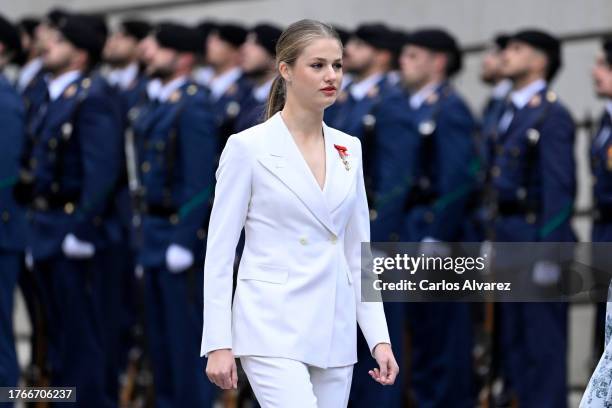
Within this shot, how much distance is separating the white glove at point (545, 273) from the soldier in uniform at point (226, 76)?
9.41ft

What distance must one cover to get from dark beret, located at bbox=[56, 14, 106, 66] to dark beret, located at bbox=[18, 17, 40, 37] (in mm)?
1984

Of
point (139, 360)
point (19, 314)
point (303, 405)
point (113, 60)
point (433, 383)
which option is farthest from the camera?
point (19, 314)

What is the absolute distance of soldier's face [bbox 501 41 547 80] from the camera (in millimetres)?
8672

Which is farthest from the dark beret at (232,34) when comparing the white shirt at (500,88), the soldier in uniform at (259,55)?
the white shirt at (500,88)

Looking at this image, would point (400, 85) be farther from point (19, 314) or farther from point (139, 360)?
point (19, 314)

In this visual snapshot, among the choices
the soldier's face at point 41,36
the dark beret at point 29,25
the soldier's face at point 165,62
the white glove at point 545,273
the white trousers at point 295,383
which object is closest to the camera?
the white trousers at point 295,383

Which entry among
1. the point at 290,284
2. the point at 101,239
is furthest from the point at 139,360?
the point at 290,284

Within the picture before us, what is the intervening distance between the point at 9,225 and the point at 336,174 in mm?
3138

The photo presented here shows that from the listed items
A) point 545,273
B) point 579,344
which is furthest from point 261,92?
point 545,273

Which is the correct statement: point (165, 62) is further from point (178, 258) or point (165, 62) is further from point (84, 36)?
point (178, 258)

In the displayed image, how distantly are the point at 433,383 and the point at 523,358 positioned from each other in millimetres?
890

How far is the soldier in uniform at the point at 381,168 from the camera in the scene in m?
8.39

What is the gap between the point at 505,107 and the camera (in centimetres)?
876

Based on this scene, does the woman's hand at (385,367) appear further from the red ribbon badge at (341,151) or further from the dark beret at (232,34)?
the dark beret at (232,34)
